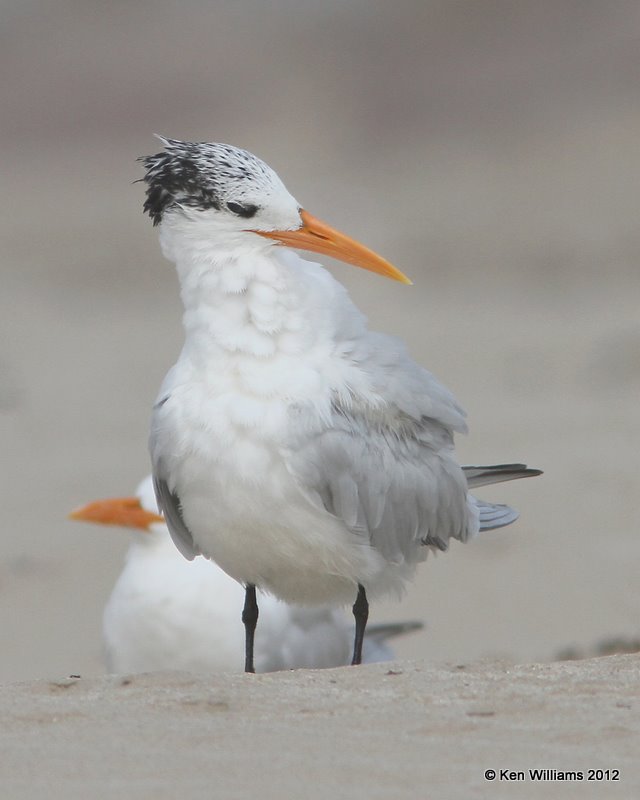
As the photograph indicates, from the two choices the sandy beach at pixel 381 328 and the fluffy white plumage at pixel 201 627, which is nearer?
the sandy beach at pixel 381 328

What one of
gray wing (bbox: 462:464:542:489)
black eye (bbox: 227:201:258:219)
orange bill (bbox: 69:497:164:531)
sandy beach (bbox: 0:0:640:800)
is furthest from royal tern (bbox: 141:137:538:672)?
orange bill (bbox: 69:497:164:531)

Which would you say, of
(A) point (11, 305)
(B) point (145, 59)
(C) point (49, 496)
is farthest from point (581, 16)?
(C) point (49, 496)

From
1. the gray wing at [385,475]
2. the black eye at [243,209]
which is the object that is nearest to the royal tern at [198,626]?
the gray wing at [385,475]

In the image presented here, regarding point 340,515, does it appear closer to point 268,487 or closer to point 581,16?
point 268,487

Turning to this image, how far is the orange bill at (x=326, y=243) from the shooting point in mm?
5000

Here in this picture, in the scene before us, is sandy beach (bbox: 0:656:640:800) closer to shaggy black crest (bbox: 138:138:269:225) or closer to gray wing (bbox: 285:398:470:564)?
gray wing (bbox: 285:398:470:564)

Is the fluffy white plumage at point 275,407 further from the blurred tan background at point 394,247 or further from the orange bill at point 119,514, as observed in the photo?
the blurred tan background at point 394,247

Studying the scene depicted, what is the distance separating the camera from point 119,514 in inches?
282

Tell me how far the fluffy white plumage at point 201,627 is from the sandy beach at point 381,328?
0.36 metres

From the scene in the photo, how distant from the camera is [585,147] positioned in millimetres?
21062

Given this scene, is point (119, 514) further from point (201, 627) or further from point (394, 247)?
point (394, 247)

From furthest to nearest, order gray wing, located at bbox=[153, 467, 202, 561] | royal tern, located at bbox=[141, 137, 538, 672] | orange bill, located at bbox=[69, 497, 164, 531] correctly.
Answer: orange bill, located at bbox=[69, 497, 164, 531]
gray wing, located at bbox=[153, 467, 202, 561]
royal tern, located at bbox=[141, 137, 538, 672]

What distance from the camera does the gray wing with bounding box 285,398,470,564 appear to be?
189 inches

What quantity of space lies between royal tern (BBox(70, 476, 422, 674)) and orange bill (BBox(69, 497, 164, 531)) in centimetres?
1
